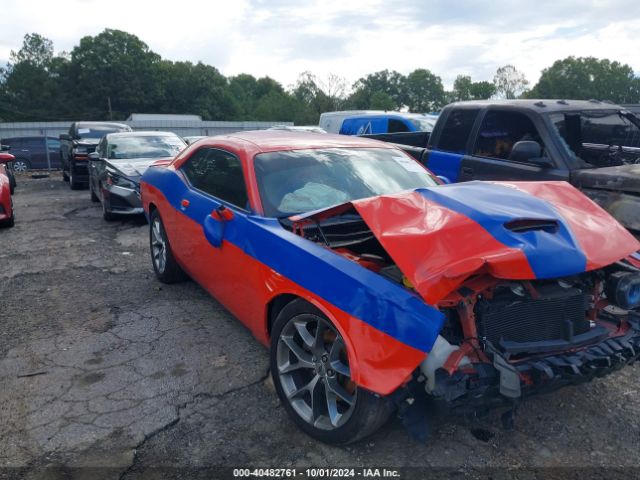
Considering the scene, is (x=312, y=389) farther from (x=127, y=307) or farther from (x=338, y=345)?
(x=127, y=307)

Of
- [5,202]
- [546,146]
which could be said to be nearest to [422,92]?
[5,202]

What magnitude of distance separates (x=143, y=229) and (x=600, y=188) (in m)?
6.68

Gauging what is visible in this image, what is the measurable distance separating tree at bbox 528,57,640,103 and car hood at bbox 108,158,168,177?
6287 cm

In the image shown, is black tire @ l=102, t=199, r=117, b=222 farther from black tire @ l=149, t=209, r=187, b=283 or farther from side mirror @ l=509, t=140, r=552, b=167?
side mirror @ l=509, t=140, r=552, b=167

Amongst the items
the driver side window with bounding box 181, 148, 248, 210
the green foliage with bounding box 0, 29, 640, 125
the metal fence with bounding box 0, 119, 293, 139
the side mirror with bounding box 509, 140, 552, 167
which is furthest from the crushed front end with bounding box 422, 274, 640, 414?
the green foliage with bounding box 0, 29, 640, 125

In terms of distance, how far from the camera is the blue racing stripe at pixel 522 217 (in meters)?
2.29

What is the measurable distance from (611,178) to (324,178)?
9.04 ft

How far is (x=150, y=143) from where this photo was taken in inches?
393

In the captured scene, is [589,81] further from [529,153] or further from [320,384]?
[320,384]

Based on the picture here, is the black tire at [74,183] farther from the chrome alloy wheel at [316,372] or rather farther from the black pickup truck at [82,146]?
the chrome alloy wheel at [316,372]

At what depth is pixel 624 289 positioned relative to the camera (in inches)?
105

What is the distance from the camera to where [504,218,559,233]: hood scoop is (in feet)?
8.04

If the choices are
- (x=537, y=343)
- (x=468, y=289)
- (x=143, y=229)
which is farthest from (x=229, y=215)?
(x=143, y=229)

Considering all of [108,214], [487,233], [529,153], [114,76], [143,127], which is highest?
[114,76]
